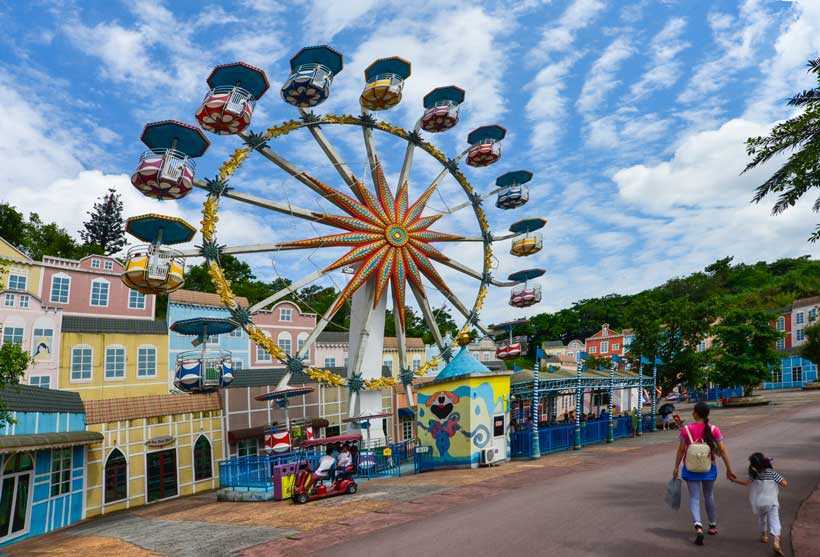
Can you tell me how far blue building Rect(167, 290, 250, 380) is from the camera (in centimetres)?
3294

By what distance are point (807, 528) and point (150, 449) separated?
70.5 ft

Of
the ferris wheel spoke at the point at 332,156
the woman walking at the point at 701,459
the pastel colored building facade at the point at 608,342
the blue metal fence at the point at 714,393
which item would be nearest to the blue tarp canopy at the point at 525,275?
the ferris wheel spoke at the point at 332,156

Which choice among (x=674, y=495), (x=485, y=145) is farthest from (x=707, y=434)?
(x=485, y=145)

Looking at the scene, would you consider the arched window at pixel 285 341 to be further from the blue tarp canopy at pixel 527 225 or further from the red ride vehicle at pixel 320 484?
the red ride vehicle at pixel 320 484

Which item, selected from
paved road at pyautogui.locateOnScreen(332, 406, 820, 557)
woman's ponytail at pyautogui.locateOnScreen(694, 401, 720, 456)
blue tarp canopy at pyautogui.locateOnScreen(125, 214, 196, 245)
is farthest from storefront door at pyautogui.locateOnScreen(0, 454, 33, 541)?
woman's ponytail at pyautogui.locateOnScreen(694, 401, 720, 456)

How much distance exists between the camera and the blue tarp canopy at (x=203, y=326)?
19906 millimetres

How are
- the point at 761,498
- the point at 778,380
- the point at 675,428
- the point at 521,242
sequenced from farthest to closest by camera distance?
1. the point at 778,380
2. the point at 521,242
3. the point at 675,428
4. the point at 761,498

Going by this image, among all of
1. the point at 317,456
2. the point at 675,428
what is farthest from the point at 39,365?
the point at 675,428

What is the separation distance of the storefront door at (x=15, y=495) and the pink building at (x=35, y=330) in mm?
9795

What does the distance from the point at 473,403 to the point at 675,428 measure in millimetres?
15217

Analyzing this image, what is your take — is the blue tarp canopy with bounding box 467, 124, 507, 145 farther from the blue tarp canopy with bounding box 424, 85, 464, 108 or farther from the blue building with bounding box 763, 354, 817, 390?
the blue building with bounding box 763, 354, 817, 390

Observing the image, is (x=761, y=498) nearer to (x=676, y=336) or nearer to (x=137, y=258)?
(x=137, y=258)

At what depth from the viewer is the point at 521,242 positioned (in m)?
31.6

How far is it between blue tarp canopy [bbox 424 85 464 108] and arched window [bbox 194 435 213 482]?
18508 mm
